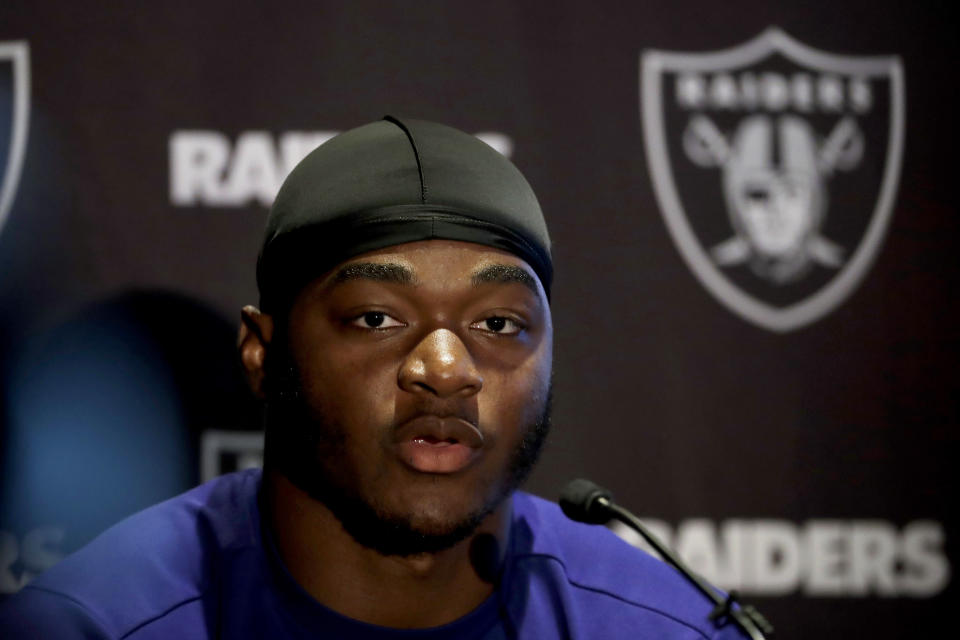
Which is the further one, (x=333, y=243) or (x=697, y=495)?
(x=697, y=495)

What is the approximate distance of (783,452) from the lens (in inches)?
64.0

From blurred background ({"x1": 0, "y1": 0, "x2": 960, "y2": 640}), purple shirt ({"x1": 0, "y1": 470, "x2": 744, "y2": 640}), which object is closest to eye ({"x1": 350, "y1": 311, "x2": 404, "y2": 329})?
purple shirt ({"x1": 0, "y1": 470, "x2": 744, "y2": 640})

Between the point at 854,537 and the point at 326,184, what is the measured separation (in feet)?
3.49

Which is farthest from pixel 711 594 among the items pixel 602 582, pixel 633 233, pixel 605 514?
pixel 633 233

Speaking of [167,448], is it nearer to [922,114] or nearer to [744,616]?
[744,616]

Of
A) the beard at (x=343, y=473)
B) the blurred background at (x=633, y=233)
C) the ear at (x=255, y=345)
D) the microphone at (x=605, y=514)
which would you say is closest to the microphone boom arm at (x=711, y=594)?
the microphone at (x=605, y=514)

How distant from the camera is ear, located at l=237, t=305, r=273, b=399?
3.63 ft

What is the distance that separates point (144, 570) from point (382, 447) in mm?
289

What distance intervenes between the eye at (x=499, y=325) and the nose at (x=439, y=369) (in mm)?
47

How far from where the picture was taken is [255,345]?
1.13 meters

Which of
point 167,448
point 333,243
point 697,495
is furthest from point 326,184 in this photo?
point 697,495

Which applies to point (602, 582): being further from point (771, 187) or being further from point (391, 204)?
point (771, 187)

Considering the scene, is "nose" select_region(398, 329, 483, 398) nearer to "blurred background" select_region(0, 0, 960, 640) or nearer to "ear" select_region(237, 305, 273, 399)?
"ear" select_region(237, 305, 273, 399)

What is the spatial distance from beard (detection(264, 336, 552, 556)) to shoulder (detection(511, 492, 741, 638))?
0.16m
